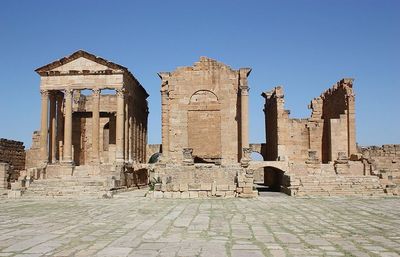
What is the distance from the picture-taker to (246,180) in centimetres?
2120

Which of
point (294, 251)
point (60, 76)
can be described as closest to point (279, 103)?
point (60, 76)

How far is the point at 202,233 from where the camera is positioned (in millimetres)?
9383

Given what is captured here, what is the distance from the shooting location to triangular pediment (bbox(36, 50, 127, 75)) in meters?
31.4

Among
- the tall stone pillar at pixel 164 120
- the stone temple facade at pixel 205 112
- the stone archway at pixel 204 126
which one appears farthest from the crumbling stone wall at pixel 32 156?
the stone archway at pixel 204 126

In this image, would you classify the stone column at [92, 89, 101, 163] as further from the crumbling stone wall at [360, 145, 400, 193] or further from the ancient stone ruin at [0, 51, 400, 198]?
the crumbling stone wall at [360, 145, 400, 193]

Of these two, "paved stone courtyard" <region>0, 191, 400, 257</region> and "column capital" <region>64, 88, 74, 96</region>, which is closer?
"paved stone courtyard" <region>0, 191, 400, 257</region>

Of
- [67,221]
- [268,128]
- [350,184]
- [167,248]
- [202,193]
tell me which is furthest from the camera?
[268,128]

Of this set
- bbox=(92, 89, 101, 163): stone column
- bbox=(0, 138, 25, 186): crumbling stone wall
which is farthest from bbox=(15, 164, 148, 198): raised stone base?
bbox=(0, 138, 25, 186): crumbling stone wall

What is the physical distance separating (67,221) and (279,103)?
74.1ft

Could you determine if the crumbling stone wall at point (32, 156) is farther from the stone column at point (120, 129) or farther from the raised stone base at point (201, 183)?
the raised stone base at point (201, 183)

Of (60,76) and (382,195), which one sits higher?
(60,76)

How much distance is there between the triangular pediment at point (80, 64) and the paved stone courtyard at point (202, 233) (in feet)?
62.2

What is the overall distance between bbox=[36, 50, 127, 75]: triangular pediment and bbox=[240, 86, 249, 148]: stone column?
9050 millimetres

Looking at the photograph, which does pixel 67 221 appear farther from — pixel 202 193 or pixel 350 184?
pixel 350 184
